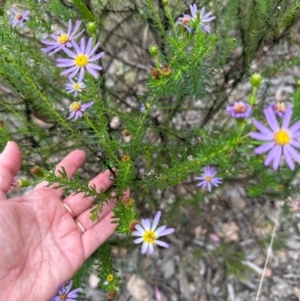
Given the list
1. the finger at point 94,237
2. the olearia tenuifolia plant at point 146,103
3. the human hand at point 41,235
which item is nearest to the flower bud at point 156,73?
the olearia tenuifolia plant at point 146,103

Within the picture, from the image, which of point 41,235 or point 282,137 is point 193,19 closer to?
point 282,137

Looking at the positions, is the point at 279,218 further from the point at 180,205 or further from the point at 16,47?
the point at 16,47

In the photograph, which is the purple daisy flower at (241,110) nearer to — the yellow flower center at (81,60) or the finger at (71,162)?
the yellow flower center at (81,60)

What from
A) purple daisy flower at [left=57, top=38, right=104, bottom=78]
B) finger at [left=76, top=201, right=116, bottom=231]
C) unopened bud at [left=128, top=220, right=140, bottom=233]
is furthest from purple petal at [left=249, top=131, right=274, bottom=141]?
finger at [left=76, top=201, right=116, bottom=231]

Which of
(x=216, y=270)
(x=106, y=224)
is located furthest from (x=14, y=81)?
(x=216, y=270)

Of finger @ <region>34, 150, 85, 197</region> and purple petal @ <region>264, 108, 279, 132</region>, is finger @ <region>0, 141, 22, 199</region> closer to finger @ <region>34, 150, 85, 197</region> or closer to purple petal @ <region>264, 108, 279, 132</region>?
finger @ <region>34, 150, 85, 197</region>
